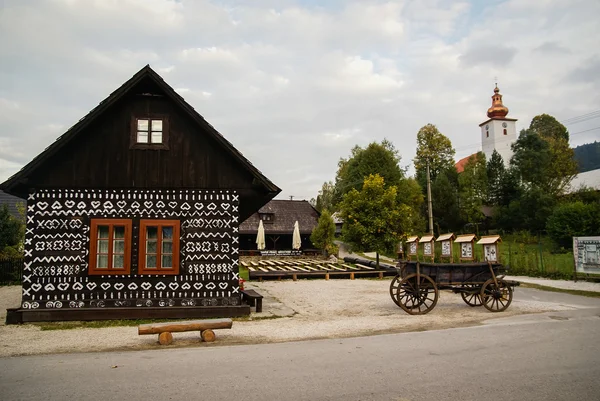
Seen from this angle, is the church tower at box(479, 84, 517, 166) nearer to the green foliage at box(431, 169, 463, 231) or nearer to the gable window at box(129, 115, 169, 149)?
the green foliage at box(431, 169, 463, 231)

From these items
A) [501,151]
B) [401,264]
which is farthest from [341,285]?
[501,151]

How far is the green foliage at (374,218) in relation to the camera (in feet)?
97.7

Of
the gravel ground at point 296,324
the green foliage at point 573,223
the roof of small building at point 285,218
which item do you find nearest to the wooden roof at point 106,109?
the gravel ground at point 296,324

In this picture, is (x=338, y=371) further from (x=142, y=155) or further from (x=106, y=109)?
(x=106, y=109)

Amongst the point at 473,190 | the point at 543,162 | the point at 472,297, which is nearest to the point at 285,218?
the point at 473,190

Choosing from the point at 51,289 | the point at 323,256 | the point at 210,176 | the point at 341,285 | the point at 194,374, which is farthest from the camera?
the point at 323,256

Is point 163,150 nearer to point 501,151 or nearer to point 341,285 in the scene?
point 341,285

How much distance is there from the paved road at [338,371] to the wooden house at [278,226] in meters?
35.0

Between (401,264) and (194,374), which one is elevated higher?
(401,264)

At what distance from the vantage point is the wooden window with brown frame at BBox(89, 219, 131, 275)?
1230cm

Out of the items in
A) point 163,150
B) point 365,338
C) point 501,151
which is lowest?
point 365,338

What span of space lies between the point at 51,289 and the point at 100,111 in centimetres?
499

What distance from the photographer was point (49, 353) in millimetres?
8477

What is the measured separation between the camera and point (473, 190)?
52312mm
